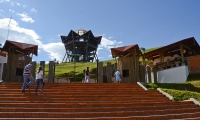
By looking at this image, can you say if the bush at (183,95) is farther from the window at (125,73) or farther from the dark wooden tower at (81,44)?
the dark wooden tower at (81,44)

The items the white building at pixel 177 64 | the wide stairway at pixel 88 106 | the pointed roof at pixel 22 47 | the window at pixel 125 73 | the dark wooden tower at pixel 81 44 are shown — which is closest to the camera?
the wide stairway at pixel 88 106

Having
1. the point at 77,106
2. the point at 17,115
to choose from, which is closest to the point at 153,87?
the point at 77,106

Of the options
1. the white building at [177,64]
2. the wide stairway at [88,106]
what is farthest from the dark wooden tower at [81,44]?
the wide stairway at [88,106]

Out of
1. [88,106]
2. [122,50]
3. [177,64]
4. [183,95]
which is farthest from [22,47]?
[177,64]

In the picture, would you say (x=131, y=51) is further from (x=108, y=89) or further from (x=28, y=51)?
(x=28, y=51)

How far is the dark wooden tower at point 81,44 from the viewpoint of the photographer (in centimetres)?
5081

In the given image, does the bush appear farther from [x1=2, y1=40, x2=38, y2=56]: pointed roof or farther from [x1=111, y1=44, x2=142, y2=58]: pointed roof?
[x1=2, y1=40, x2=38, y2=56]: pointed roof

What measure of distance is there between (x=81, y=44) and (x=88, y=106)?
42839mm

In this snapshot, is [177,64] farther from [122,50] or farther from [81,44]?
[81,44]

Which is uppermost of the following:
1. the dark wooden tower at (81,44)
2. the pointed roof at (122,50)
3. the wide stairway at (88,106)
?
the dark wooden tower at (81,44)

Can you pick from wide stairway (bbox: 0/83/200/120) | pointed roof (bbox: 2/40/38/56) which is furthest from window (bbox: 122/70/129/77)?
pointed roof (bbox: 2/40/38/56)

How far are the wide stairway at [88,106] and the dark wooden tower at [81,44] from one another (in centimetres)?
3931

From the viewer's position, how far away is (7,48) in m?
17.5

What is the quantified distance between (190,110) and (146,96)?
9.18 feet
